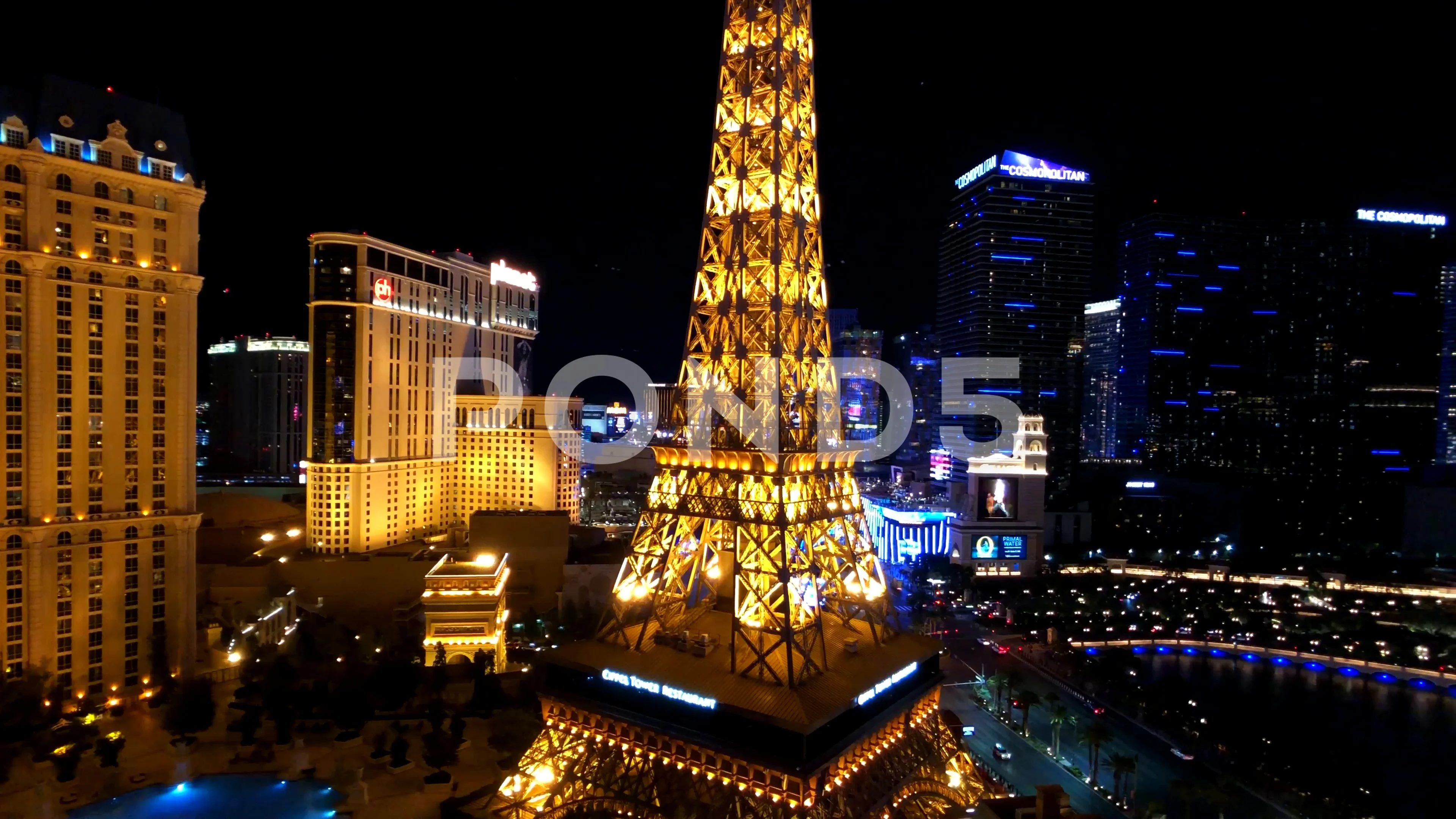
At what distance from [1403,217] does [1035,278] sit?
41533mm

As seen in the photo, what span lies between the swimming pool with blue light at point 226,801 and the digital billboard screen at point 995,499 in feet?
178

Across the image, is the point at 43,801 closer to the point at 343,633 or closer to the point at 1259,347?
the point at 343,633

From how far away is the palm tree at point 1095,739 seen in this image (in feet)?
84.2

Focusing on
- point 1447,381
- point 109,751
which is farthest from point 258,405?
point 1447,381

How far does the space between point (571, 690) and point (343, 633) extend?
2343cm

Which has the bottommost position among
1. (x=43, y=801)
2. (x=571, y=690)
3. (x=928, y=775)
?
(x=43, y=801)

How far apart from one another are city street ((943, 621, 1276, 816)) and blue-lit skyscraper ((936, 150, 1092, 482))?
58038mm

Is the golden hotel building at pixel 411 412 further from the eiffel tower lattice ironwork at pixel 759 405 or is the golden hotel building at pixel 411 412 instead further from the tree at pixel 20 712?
the eiffel tower lattice ironwork at pixel 759 405

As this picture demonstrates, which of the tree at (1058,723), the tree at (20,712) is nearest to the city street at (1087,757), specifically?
the tree at (1058,723)

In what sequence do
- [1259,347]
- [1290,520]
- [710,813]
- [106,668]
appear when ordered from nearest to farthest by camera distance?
1. [710,813]
2. [106,668]
3. [1290,520]
4. [1259,347]

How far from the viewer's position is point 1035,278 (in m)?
89.7

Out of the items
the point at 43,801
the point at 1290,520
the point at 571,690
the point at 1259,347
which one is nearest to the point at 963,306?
the point at 1259,347

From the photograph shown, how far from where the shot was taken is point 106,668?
96.7 ft

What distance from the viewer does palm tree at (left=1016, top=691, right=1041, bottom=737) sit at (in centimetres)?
2950
